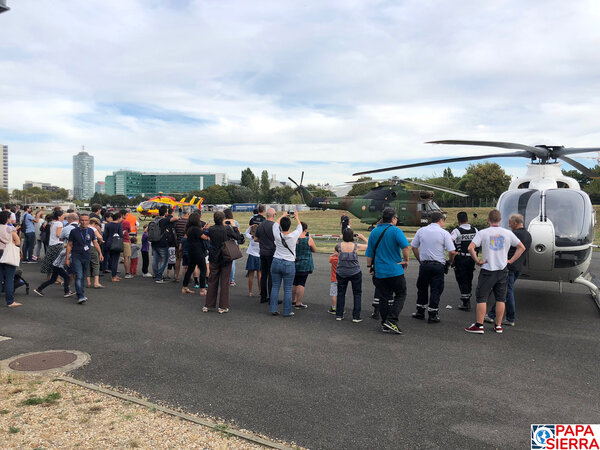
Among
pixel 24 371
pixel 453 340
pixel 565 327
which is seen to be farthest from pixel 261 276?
pixel 565 327

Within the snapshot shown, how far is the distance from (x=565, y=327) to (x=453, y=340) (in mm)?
2190

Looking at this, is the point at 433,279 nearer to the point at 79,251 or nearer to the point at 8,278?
the point at 79,251

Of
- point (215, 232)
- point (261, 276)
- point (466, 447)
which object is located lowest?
point (466, 447)

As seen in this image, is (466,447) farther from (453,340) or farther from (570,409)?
(453,340)

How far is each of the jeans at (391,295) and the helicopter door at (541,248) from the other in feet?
8.41

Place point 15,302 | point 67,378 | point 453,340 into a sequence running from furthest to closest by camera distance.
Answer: point 15,302
point 453,340
point 67,378

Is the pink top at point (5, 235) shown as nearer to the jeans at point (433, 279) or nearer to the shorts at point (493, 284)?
→ the jeans at point (433, 279)

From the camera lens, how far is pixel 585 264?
7.46 m

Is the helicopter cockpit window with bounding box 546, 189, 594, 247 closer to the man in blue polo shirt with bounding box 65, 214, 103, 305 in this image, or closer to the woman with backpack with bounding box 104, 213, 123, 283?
the man in blue polo shirt with bounding box 65, 214, 103, 305

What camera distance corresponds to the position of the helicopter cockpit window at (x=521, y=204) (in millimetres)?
7679

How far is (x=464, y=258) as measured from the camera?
782cm

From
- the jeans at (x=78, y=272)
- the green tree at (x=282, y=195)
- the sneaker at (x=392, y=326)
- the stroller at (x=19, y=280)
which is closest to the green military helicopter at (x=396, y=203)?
the sneaker at (x=392, y=326)

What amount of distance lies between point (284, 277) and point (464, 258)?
341 cm

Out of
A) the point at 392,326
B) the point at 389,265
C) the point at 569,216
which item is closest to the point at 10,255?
the point at 389,265
